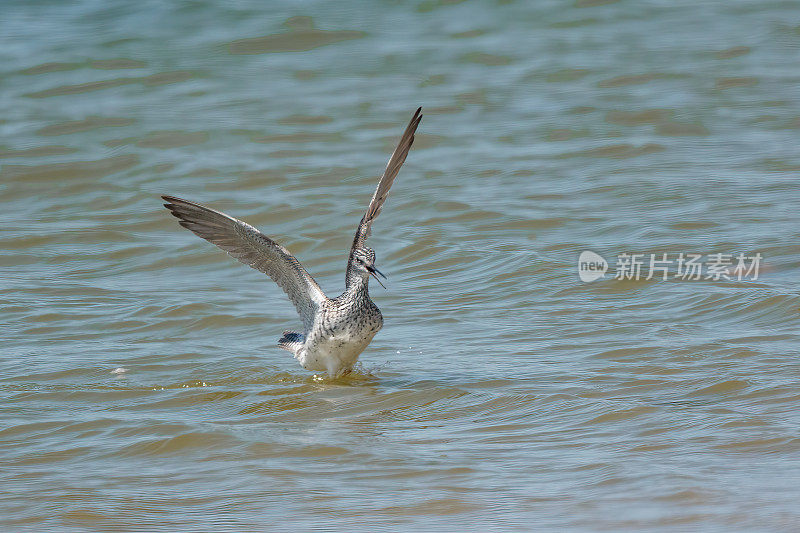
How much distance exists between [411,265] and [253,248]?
7.74 ft

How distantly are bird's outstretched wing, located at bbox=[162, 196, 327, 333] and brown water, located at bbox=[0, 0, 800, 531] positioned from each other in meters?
0.45

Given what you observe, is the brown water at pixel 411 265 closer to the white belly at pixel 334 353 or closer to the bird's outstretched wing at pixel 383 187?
the white belly at pixel 334 353

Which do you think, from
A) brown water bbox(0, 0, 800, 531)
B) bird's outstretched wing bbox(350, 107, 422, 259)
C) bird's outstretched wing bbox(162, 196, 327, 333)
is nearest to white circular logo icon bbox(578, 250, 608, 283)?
brown water bbox(0, 0, 800, 531)

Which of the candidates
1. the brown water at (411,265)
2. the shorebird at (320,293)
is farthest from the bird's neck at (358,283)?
the brown water at (411,265)

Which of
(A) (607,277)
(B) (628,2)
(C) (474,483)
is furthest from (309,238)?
(B) (628,2)

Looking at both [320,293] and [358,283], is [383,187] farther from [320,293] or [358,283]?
[320,293]

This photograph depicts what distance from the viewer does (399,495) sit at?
4.41 metres

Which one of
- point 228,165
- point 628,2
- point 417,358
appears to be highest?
point 628,2

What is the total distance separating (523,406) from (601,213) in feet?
12.0

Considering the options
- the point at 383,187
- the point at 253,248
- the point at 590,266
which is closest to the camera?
the point at 253,248

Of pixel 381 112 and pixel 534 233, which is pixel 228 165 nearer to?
pixel 381 112

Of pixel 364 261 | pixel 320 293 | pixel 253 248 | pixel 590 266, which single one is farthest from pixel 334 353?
pixel 590 266

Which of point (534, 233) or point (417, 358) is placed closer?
point (417, 358)

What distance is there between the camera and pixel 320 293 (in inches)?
241
